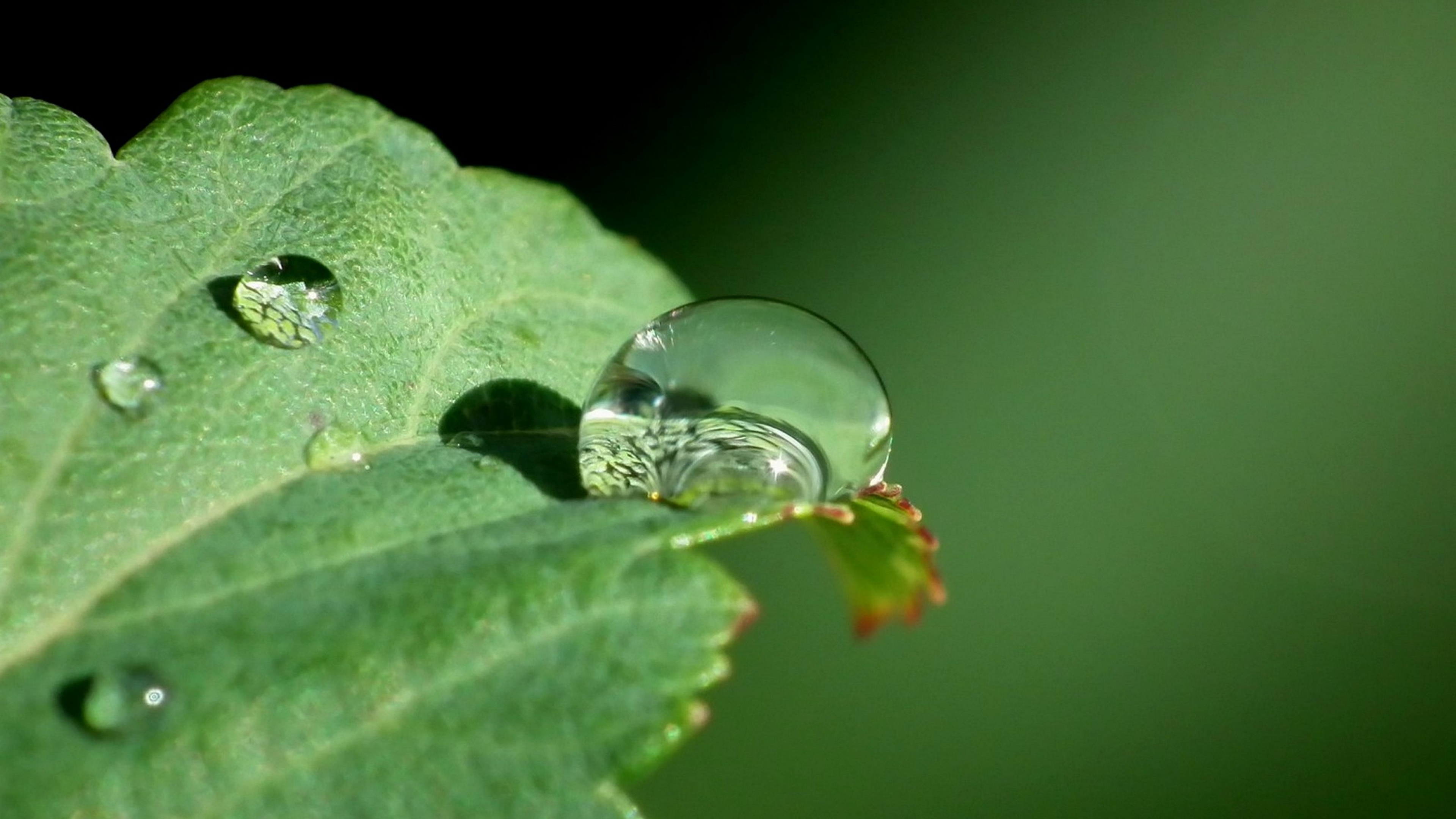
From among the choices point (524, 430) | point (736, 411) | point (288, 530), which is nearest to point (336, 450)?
point (288, 530)

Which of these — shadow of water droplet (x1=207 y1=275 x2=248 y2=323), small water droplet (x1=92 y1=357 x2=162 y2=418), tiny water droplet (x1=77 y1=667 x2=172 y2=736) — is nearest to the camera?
tiny water droplet (x1=77 y1=667 x2=172 y2=736)

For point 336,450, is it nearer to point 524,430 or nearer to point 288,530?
point 288,530

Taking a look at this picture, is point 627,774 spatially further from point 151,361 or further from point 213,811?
point 151,361

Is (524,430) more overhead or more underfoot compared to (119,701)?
more overhead

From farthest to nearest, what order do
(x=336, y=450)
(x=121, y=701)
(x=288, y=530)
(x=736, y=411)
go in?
1. (x=736, y=411)
2. (x=336, y=450)
3. (x=288, y=530)
4. (x=121, y=701)

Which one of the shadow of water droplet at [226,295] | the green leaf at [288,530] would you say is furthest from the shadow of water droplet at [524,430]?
the shadow of water droplet at [226,295]

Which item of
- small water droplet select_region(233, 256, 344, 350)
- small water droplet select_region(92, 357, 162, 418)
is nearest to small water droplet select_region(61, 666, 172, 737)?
small water droplet select_region(92, 357, 162, 418)

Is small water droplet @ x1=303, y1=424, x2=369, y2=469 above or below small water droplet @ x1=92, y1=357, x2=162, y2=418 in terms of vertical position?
below

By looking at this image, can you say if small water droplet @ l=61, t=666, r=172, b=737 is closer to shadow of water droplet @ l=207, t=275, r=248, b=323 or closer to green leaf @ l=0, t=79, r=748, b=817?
green leaf @ l=0, t=79, r=748, b=817
